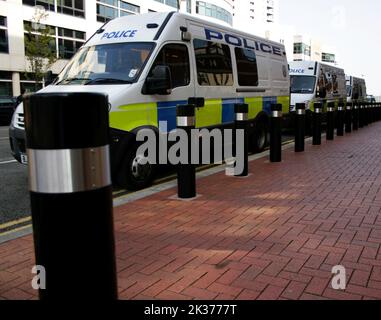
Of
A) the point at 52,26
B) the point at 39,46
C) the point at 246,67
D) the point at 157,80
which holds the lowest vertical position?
the point at 157,80

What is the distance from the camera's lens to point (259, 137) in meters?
10.4

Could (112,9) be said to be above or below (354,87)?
above

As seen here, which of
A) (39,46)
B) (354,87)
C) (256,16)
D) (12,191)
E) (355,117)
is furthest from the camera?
(256,16)

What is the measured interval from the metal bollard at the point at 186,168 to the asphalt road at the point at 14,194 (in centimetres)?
97

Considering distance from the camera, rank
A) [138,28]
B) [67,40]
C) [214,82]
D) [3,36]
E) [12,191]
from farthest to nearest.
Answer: [67,40], [3,36], [214,82], [138,28], [12,191]

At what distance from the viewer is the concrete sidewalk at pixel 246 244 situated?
3.06 meters

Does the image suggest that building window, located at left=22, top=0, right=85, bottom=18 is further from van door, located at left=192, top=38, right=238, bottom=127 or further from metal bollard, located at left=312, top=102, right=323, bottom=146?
van door, located at left=192, top=38, right=238, bottom=127

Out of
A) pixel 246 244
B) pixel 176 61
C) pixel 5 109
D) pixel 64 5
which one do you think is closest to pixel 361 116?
pixel 176 61

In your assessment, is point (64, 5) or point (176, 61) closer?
point (176, 61)

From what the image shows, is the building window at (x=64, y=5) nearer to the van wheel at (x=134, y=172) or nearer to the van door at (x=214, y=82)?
the van door at (x=214, y=82)

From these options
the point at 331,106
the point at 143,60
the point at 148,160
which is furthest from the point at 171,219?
the point at 331,106

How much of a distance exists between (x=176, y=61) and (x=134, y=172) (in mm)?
2146

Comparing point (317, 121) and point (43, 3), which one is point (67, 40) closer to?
point (43, 3)
